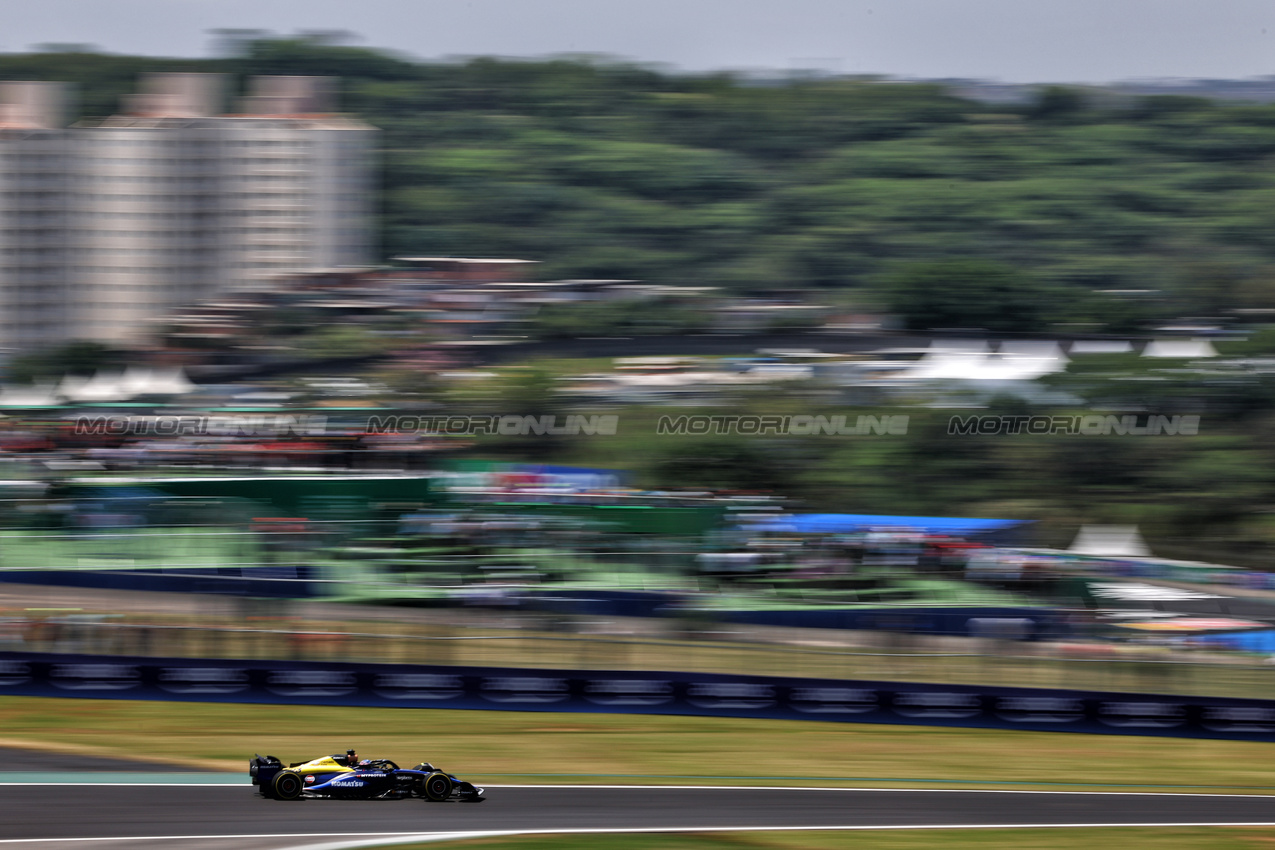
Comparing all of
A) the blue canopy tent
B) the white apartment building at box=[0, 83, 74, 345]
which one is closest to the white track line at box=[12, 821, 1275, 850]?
the blue canopy tent

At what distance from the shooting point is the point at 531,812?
8.53 m

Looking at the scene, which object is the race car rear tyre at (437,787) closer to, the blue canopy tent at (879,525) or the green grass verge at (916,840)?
the green grass verge at (916,840)

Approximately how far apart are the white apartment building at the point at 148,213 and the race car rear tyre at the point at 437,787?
88.1ft

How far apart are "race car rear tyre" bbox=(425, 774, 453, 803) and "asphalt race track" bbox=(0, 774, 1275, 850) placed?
0.22 m

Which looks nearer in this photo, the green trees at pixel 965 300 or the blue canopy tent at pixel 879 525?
the blue canopy tent at pixel 879 525

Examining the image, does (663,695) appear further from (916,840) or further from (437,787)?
(437,787)

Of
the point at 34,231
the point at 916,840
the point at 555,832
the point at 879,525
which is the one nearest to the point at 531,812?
the point at 555,832

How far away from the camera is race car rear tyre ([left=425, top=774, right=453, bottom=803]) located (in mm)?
8016

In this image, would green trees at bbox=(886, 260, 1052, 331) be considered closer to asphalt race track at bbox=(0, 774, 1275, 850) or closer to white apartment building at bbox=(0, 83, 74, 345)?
asphalt race track at bbox=(0, 774, 1275, 850)

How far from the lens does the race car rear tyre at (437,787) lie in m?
8.02

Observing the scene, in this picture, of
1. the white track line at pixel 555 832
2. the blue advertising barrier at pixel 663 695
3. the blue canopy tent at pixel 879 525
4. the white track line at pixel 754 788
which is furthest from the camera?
the blue canopy tent at pixel 879 525

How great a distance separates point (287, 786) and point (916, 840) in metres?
3.97

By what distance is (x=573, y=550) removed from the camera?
15.0 m

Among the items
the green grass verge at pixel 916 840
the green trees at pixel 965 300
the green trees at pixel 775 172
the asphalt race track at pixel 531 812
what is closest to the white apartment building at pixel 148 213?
the green trees at pixel 775 172
